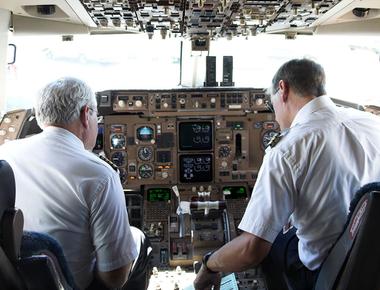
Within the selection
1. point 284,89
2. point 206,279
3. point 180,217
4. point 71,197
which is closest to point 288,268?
point 206,279

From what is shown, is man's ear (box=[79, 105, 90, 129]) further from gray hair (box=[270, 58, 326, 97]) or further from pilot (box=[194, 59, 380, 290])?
gray hair (box=[270, 58, 326, 97])

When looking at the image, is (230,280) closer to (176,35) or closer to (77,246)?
(77,246)

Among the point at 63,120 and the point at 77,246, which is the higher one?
the point at 63,120

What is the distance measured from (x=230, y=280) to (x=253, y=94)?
5.85ft

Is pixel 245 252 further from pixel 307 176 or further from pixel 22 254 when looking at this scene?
pixel 22 254

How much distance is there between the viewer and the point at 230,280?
126 inches

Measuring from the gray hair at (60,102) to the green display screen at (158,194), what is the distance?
2416 mm

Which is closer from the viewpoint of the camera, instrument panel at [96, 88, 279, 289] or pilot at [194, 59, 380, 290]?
pilot at [194, 59, 380, 290]

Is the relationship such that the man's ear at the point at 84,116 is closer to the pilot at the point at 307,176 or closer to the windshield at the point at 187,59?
the pilot at the point at 307,176

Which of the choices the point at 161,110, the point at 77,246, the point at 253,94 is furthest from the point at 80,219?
the point at 253,94

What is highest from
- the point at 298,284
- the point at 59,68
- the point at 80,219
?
the point at 59,68

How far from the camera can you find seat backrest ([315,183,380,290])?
150cm

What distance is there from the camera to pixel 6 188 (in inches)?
51.7

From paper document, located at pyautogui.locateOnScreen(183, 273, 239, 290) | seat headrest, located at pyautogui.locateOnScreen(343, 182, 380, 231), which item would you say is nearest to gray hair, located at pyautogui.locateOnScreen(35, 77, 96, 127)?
seat headrest, located at pyautogui.locateOnScreen(343, 182, 380, 231)
